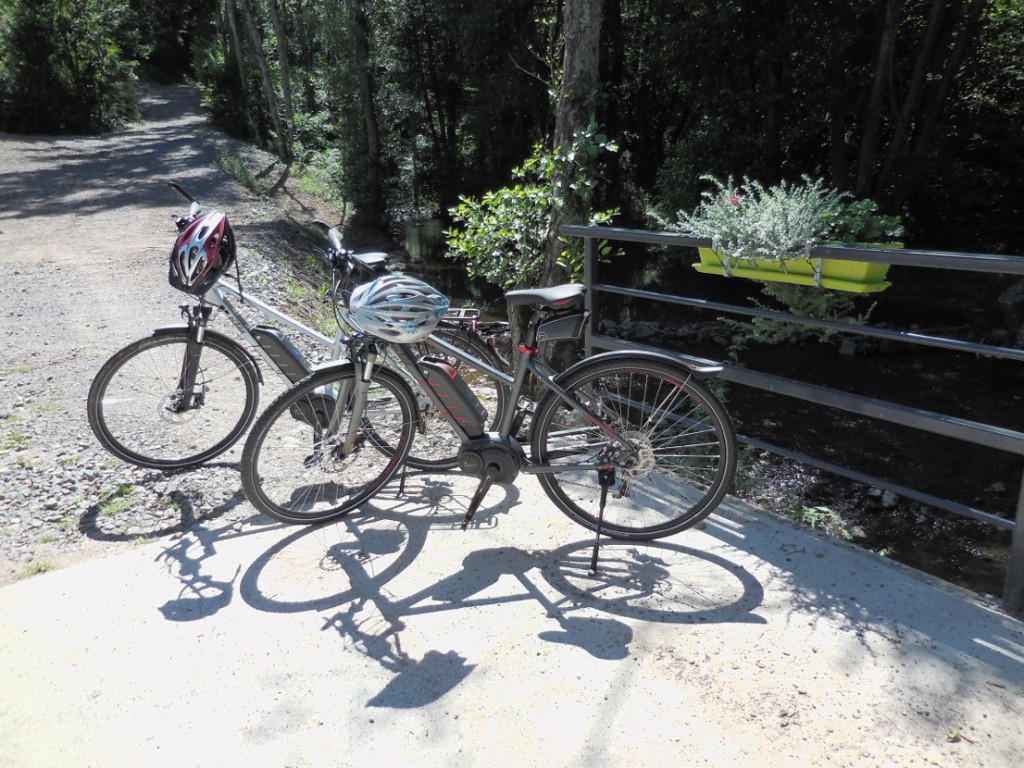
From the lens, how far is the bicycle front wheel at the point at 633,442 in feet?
9.78

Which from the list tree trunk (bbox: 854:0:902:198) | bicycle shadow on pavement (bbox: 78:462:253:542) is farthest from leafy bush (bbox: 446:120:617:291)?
tree trunk (bbox: 854:0:902:198)

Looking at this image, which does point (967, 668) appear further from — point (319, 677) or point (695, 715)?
point (319, 677)

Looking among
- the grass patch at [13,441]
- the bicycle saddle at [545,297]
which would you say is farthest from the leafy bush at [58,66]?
the bicycle saddle at [545,297]

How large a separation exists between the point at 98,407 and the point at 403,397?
1.69 metres

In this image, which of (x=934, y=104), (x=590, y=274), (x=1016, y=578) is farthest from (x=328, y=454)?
(x=934, y=104)

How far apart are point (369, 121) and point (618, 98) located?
7.24 metres

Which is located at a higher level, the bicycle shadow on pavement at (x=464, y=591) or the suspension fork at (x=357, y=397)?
the suspension fork at (x=357, y=397)

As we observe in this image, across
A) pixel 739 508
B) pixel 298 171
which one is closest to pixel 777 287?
pixel 739 508

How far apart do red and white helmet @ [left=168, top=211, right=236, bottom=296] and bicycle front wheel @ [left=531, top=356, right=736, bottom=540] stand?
1822mm

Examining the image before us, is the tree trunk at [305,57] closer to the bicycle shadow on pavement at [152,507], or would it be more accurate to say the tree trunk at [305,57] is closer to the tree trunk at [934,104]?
the tree trunk at [934,104]

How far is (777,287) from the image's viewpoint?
3.56m

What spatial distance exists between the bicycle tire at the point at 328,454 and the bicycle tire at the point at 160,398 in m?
0.56

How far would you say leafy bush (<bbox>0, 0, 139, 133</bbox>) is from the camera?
20.5 m

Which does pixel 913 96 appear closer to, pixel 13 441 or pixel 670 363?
pixel 670 363
